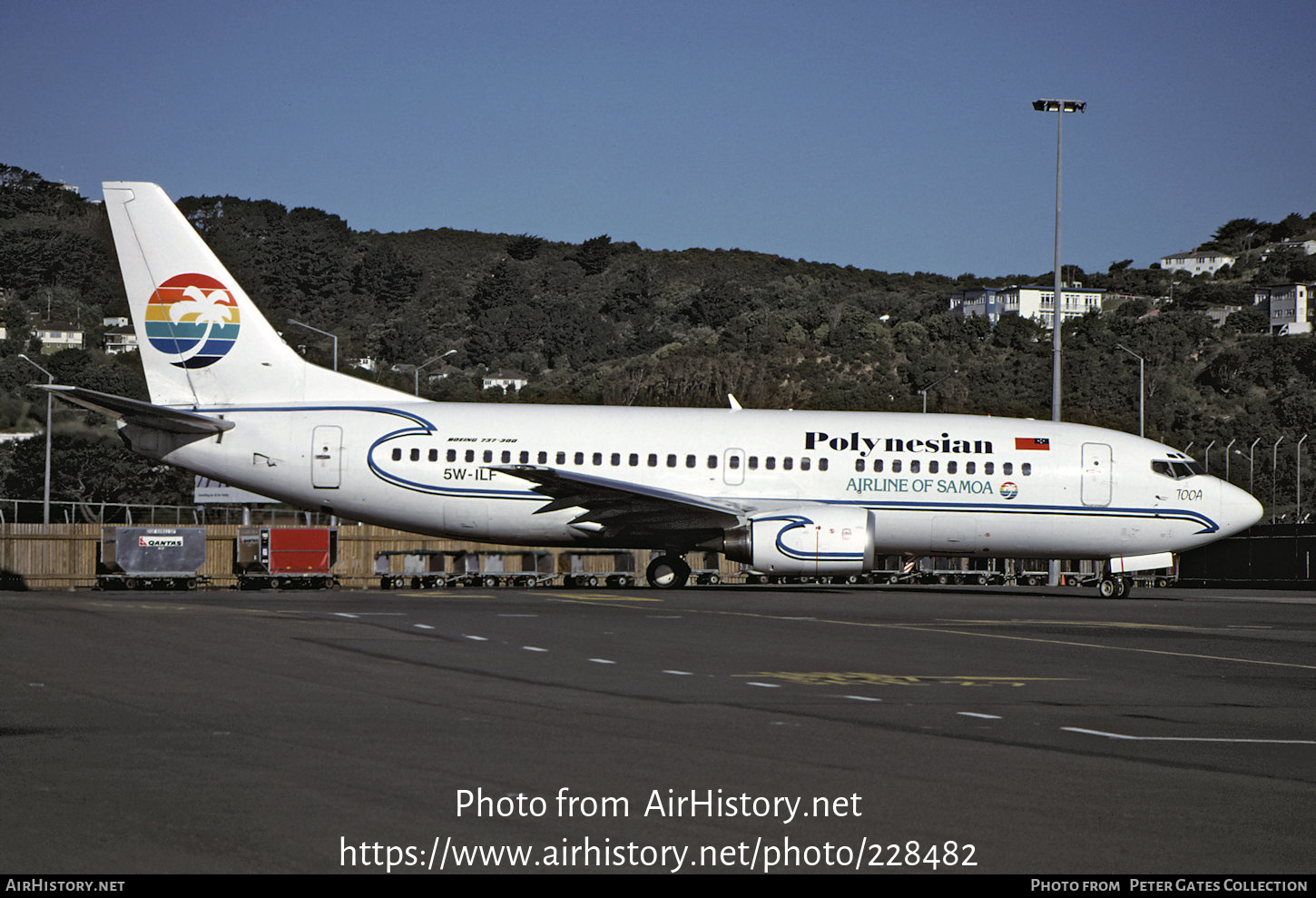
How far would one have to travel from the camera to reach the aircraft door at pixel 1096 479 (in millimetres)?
30859

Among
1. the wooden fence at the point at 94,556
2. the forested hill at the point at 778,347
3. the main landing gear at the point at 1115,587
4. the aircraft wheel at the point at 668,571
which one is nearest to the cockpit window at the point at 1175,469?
the main landing gear at the point at 1115,587

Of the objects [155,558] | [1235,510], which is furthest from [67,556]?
[1235,510]

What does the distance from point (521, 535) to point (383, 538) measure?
16.6m

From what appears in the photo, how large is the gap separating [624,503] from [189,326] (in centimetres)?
1070

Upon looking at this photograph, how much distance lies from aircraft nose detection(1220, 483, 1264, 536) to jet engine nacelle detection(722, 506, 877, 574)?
8.22 metres

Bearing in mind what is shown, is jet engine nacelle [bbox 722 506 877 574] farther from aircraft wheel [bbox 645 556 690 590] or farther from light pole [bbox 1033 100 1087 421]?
light pole [bbox 1033 100 1087 421]

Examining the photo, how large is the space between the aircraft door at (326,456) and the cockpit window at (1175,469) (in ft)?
59.2

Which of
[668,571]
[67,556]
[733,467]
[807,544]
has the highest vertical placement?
[733,467]

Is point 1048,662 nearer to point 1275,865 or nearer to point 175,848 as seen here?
point 1275,865

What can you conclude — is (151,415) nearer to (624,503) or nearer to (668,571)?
(624,503)

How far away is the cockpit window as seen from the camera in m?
31.2

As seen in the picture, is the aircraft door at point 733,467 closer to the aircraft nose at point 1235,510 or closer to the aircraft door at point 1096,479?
the aircraft door at point 1096,479

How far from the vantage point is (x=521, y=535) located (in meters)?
31.5

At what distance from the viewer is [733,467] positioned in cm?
3084
